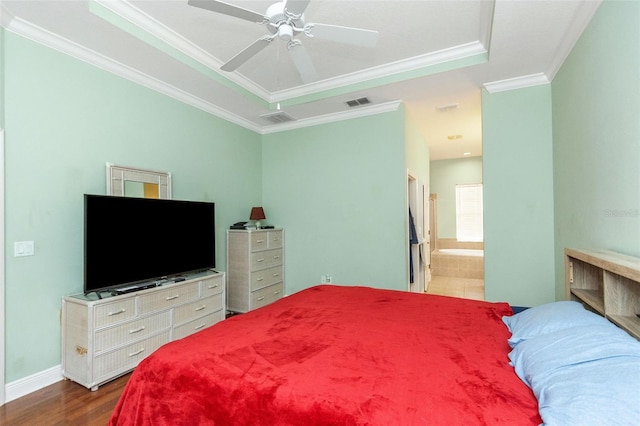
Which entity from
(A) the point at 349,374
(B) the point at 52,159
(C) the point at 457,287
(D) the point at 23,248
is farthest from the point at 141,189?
(C) the point at 457,287

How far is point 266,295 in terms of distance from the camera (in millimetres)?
4207

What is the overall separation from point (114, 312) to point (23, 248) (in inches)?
31.1

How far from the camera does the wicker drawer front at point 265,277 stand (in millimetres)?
3982

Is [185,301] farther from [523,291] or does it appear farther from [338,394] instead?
[523,291]

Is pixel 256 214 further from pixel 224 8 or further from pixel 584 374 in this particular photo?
pixel 584 374

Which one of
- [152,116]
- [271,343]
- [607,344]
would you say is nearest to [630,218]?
[607,344]

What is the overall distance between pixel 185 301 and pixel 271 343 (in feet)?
5.91

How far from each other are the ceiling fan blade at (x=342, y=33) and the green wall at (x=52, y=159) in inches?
81.0

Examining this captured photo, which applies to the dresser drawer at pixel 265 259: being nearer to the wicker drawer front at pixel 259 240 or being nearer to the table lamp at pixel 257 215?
the wicker drawer front at pixel 259 240

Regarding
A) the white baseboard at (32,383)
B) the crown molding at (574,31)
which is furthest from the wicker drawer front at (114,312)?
the crown molding at (574,31)

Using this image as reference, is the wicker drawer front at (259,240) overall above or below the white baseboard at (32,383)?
above

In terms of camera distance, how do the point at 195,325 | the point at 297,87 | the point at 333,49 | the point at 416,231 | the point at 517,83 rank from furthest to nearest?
the point at 416,231 → the point at 297,87 → the point at 517,83 → the point at 195,325 → the point at 333,49

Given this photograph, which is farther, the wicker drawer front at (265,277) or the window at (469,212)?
the window at (469,212)

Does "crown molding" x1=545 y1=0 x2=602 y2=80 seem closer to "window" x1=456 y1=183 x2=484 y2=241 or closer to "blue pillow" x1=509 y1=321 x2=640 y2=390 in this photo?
"blue pillow" x1=509 y1=321 x2=640 y2=390
